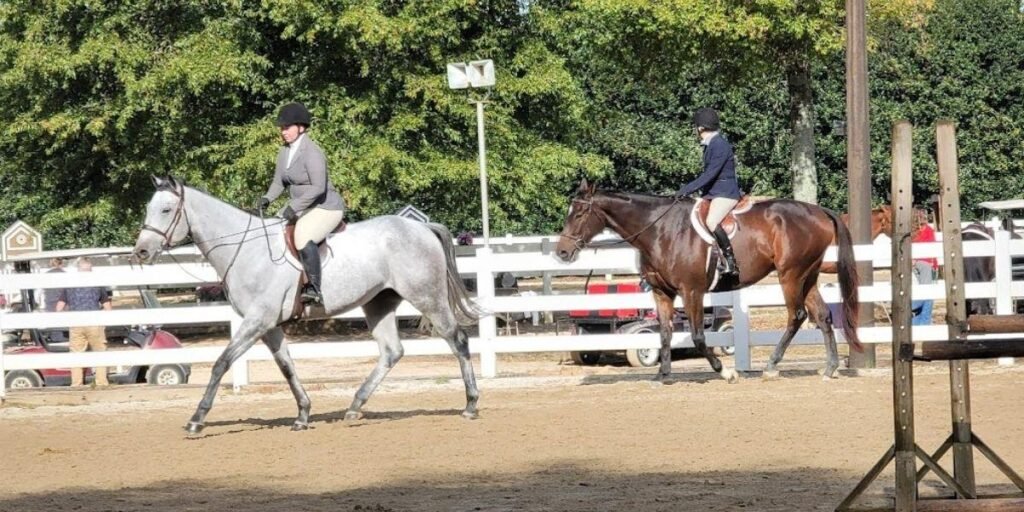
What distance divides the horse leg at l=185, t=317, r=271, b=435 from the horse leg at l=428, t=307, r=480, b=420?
163cm

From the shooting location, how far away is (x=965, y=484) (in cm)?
808

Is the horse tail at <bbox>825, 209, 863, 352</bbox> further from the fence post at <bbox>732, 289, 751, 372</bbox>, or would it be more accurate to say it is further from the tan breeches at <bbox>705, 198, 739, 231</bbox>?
the fence post at <bbox>732, 289, 751, 372</bbox>

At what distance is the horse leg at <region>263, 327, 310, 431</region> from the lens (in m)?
13.9

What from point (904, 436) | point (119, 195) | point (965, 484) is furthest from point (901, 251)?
point (119, 195)

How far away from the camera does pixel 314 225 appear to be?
45.1ft

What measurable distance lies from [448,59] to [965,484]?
23.5m

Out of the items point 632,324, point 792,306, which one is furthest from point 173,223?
point 632,324

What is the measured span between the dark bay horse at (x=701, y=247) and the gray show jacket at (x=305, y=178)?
3.86 m

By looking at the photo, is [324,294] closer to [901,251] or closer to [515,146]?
[901,251]

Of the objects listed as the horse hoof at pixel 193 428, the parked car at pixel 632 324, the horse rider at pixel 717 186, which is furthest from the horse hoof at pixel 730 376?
the horse hoof at pixel 193 428

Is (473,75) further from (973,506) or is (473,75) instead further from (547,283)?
(973,506)

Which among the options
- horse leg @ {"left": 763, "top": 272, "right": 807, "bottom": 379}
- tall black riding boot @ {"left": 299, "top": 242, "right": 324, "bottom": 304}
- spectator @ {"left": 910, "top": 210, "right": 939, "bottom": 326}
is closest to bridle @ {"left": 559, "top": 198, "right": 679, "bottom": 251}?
horse leg @ {"left": 763, "top": 272, "right": 807, "bottom": 379}

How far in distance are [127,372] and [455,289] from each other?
28.9 ft

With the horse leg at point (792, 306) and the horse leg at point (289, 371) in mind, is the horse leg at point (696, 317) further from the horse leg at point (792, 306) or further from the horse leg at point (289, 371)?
the horse leg at point (289, 371)
